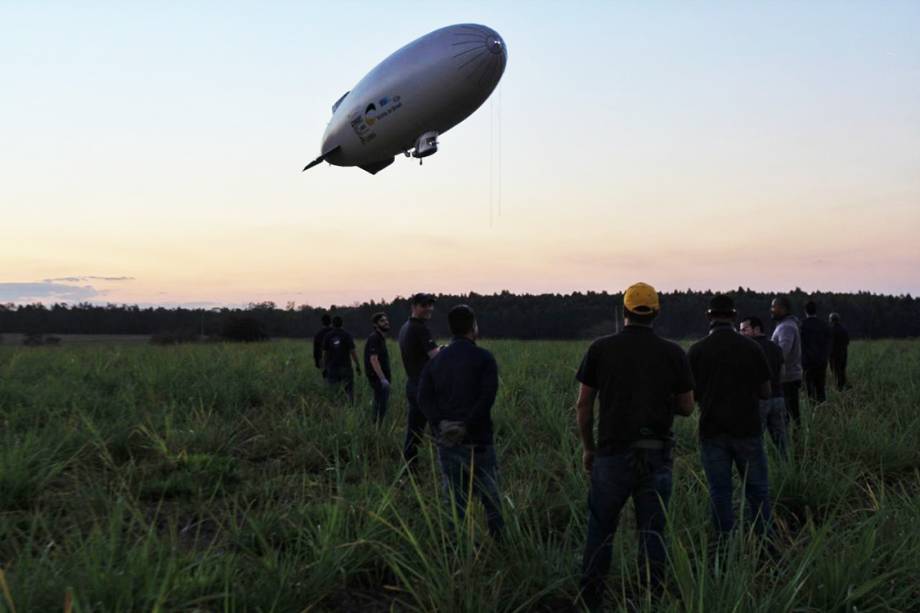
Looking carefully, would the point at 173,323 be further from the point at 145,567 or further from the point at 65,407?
the point at 145,567

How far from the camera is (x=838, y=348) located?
15.0m

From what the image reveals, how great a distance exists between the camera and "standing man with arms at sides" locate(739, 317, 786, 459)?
7496 mm

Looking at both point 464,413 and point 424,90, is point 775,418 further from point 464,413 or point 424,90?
point 424,90

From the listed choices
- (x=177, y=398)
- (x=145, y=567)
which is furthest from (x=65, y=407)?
(x=145, y=567)

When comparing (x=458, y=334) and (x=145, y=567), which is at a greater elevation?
(x=458, y=334)

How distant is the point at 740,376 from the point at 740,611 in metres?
2.29

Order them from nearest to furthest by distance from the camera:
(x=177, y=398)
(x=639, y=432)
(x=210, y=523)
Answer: (x=639, y=432) < (x=210, y=523) < (x=177, y=398)

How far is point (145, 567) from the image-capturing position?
167 inches

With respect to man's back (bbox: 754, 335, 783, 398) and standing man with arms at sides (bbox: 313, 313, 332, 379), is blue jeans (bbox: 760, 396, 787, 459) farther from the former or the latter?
standing man with arms at sides (bbox: 313, 313, 332, 379)

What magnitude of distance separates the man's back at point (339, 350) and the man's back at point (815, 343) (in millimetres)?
7146

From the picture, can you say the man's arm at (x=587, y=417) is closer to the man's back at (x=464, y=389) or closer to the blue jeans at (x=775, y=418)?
the man's back at (x=464, y=389)

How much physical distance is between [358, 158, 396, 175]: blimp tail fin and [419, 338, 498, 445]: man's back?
1591cm

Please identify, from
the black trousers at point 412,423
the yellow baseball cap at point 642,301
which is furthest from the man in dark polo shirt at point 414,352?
the yellow baseball cap at point 642,301

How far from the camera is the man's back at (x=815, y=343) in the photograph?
38.7ft
